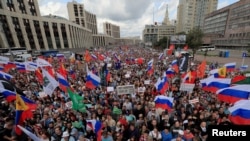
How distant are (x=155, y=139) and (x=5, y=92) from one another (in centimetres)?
650

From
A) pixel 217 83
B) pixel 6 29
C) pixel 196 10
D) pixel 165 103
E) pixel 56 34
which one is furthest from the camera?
pixel 196 10

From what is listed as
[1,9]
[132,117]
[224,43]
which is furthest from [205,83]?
[224,43]

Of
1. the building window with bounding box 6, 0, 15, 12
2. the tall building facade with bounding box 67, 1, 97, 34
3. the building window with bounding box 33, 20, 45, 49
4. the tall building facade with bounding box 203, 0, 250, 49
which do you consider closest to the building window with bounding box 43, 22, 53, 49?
the building window with bounding box 33, 20, 45, 49

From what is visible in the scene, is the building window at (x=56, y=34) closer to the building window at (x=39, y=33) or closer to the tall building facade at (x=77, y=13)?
the building window at (x=39, y=33)

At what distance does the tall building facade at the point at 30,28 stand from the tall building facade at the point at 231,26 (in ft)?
205

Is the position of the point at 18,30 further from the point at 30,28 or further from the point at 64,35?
the point at 64,35

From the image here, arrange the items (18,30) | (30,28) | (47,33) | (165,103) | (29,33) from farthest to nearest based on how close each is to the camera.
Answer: (47,33)
(30,28)
(29,33)
(18,30)
(165,103)

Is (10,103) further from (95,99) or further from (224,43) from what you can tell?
(224,43)

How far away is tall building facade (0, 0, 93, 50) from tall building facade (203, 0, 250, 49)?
62353 mm

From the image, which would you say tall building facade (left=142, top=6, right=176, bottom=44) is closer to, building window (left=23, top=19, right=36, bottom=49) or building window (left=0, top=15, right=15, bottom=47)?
building window (left=23, top=19, right=36, bottom=49)

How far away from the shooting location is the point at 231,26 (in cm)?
6078

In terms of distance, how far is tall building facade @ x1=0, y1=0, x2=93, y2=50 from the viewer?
37625mm

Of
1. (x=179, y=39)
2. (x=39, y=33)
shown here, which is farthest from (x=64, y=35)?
(x=179, y=39)

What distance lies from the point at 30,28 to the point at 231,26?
235 feet
